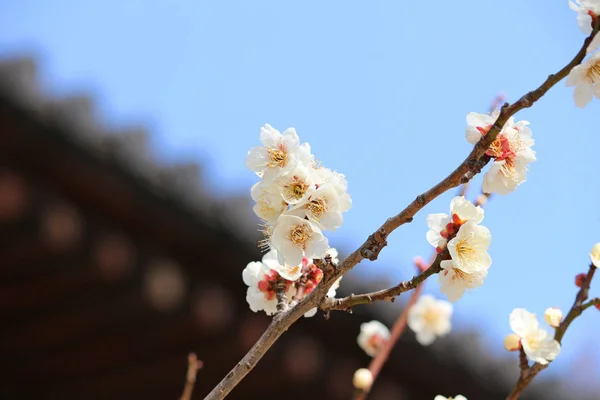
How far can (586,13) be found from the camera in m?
1.01

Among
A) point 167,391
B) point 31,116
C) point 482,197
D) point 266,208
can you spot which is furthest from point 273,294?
point 167,391

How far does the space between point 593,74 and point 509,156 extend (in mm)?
164

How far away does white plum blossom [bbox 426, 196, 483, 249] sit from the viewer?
1065mm

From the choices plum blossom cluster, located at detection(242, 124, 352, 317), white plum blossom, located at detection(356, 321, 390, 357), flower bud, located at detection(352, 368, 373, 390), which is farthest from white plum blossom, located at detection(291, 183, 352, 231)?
white plum blossom, located at detection(356, 321, 390, 357)

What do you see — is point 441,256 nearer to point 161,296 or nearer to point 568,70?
point 568,70

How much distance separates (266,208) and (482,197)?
72 cm

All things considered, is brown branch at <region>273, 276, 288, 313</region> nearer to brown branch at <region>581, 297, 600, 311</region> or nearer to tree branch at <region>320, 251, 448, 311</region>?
tree branch at <region>320, 251, 448, 311</region>

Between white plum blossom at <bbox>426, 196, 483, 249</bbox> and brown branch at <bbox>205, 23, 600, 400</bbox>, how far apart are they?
0.47 feet

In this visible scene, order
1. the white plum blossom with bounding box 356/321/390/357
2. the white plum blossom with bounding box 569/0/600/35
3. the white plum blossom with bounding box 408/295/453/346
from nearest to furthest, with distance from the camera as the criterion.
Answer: the white plum blossom with bounding box 569/0/600/35, the white plum blossom with bounding box 356/321/390/357, the white plum blossom with bounding box 408/295/453/346

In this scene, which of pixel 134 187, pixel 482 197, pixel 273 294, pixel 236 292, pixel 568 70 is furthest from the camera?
pixel 236 292

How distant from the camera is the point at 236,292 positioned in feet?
11.1

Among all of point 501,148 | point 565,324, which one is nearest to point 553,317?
point 565,324

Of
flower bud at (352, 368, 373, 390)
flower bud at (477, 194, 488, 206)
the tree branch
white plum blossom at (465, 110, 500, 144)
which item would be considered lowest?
the tree branch

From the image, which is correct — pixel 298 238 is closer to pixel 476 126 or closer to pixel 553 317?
pixel 476 126
